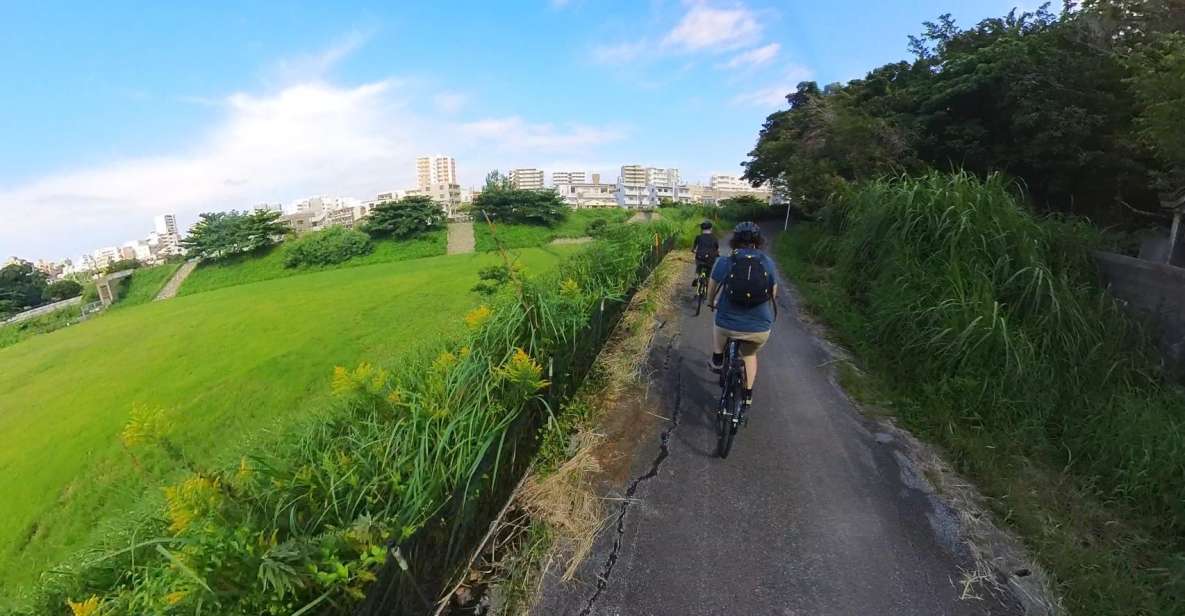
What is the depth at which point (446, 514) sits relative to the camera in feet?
7.05

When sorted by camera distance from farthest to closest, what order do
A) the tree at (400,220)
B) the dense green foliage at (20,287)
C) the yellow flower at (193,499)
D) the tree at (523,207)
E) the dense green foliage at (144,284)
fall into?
the dense green foliage at (20,287)
the tree at (523,207)
the tree at (400,220)
the dense green foliage at (144,284)
the yellow flower at (193,499)

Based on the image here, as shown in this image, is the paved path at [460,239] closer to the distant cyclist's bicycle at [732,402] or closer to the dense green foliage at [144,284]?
the dense green foliage at [144,284]

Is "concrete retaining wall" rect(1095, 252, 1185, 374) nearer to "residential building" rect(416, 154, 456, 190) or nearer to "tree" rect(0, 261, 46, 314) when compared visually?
"tree" rect(0, 261, 46, 314)

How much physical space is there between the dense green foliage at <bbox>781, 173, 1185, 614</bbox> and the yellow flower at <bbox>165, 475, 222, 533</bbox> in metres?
3.79

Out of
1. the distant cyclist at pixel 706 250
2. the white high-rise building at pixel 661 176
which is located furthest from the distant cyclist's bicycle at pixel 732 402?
the white high-rise building at pixel 661 176

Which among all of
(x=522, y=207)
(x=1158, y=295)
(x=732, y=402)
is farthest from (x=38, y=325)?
(x=1158, y=295)

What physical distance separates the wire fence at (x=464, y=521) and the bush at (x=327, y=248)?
32.9 m

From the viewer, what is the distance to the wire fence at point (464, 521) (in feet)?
5.70

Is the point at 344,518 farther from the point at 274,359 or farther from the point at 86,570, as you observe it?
the point at 274,359

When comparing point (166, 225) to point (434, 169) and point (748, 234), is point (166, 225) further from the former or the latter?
point (748, 234)

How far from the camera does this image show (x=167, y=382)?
11.5m

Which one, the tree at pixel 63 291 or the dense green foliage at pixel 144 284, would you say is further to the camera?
the tree at pixel 63 291

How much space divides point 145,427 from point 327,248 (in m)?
34.8

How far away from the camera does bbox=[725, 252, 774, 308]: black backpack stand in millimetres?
3197
